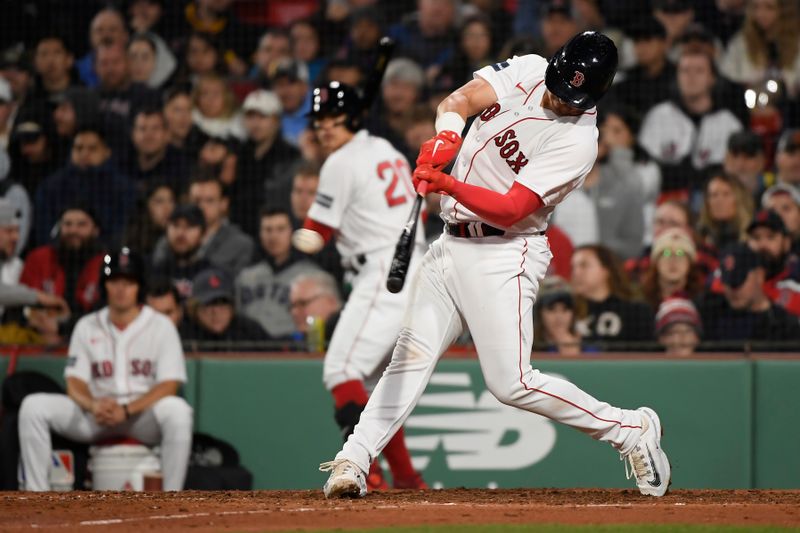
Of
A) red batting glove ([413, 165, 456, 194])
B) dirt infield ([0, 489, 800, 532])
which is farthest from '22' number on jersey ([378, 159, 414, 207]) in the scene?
red batting glove ([413, 165, 456, 194])

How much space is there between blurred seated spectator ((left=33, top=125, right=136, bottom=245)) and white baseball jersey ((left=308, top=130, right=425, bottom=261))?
2.72 meters

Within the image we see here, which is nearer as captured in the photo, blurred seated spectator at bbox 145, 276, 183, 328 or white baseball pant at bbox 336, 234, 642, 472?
white baseball pant at bbox 336, 234, 642, 472

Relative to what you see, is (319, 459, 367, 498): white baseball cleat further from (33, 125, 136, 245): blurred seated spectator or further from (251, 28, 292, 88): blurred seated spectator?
(251, 28, 292, 88): blurred seated spectator

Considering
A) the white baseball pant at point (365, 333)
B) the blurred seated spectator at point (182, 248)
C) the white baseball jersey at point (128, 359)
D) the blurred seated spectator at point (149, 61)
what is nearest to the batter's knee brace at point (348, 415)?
the white baseball pant at point (365, 333)

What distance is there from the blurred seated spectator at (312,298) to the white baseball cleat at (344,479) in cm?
293

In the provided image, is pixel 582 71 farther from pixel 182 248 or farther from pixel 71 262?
pixel 71 262

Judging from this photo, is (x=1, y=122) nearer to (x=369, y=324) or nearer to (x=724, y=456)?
(x=369, y=324)

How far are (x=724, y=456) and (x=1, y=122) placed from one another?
217 inches

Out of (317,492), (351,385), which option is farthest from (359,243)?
(317,492)

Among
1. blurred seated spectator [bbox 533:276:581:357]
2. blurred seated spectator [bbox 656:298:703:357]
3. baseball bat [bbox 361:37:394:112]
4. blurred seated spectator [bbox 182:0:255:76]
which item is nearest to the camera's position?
baseball bat [bbox 361:37:394:112]

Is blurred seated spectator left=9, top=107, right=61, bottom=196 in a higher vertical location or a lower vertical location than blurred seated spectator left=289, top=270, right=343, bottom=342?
higher

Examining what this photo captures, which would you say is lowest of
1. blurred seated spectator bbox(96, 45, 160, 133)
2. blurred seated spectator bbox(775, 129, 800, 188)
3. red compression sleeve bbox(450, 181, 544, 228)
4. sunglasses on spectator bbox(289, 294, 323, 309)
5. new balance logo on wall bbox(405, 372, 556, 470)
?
new balance logo on wall bbox(405, 372, 556, 470)

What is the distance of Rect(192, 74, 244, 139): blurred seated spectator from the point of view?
28.8ft

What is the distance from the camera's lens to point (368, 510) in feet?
13.6
